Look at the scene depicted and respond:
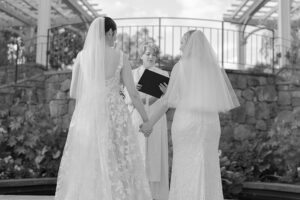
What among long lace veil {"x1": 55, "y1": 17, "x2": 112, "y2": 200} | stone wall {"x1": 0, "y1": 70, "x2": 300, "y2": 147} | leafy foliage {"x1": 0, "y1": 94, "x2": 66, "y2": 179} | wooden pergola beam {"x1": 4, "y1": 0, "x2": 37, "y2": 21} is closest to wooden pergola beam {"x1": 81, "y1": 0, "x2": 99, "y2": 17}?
wooden pergola beam {"x1": 4, "y1": 0, "x2": 37, "y2": 21}

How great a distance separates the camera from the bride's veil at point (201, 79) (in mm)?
3822

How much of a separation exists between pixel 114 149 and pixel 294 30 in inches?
609

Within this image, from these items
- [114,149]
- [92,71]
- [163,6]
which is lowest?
[114,149]

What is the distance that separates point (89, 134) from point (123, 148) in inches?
12.1

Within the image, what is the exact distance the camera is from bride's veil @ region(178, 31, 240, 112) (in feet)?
12.5

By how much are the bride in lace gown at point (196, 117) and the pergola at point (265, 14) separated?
7.51 m

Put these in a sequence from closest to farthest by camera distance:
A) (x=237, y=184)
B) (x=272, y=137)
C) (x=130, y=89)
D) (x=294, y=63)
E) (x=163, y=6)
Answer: (x=130, y=89) < (x=237, y=184) < (x=272, y=137) < (x=294, y=63) < (x=163, y=6)

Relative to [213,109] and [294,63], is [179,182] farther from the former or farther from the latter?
[294,63]

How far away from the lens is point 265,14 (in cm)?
1570

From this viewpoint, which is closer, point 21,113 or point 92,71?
point 92,71

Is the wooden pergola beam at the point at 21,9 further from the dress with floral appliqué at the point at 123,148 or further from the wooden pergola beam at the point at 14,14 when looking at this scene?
the dress with floral appliqué at the point at 123,148

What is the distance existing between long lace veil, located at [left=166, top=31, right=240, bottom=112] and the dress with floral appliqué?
1.67 feet

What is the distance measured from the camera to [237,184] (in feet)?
20.5

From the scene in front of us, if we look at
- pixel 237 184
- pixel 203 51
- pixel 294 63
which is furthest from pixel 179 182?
pixel 294 63
